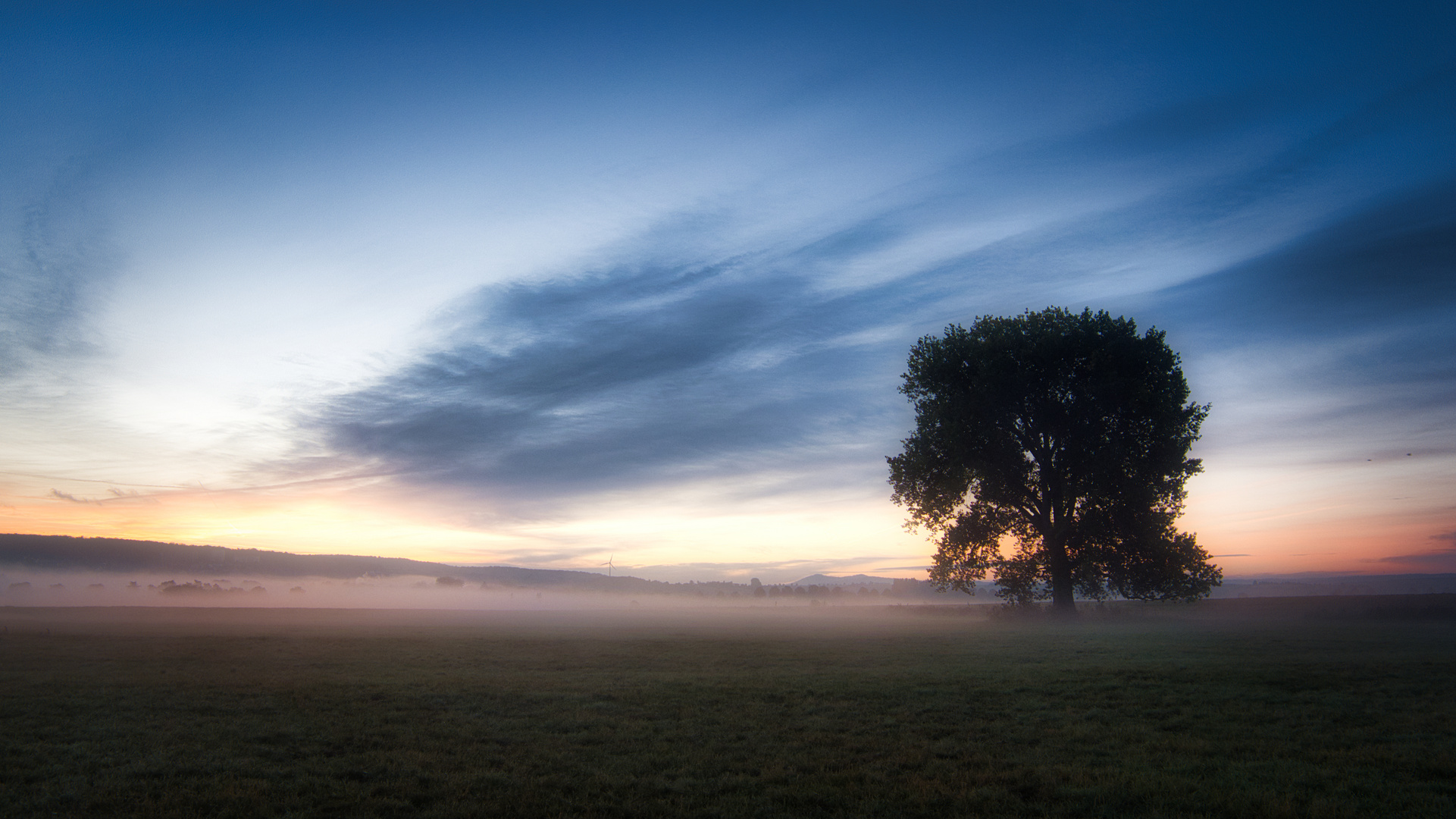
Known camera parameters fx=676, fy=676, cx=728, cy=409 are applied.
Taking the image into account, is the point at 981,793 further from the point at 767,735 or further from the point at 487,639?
the point at 487,639

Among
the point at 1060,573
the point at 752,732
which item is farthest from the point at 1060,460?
the point at 752,732

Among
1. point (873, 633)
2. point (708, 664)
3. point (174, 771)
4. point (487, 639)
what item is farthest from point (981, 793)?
point (487, 639)

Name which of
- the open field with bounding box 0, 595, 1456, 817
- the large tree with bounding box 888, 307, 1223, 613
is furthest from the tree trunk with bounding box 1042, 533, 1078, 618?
the open field with bounding box 0, 595, 1456, 817

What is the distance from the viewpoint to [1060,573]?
1594 inches

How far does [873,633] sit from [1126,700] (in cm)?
2382

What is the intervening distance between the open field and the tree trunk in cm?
1218

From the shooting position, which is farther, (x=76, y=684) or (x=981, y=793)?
(x=76, y=684)

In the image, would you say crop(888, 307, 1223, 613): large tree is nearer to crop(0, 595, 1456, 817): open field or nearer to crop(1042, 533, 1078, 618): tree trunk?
crop(1042, 533, 1078, 618): tree trunk

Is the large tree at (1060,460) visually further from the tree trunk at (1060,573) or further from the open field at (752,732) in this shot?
the open field at (752,732)

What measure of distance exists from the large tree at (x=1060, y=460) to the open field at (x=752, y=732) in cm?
1127

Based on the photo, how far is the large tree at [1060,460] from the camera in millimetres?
39250

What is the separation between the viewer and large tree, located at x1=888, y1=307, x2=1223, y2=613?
39250 mm

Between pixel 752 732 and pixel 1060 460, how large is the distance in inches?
1294

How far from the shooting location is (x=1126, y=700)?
1662 cm
